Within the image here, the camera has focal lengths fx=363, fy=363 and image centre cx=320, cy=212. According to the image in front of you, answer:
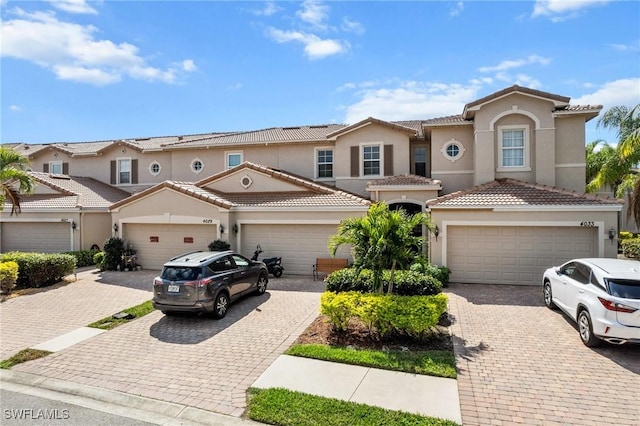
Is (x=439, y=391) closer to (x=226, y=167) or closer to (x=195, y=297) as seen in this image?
(x=195, y=297)

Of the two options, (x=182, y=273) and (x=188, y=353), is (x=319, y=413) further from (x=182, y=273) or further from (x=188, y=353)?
(x=182, y=273)

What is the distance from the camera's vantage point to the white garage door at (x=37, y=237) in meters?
19.5

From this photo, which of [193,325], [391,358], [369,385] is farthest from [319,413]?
[193,325]

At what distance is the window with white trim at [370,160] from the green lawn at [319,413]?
46.7ft

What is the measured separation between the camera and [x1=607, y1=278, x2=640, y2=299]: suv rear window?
712 cm

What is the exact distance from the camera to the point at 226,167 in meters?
21.5

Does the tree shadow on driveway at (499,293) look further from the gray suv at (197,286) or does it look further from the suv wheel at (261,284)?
the gray suv at (197,286)

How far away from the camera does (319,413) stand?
17.5 ft

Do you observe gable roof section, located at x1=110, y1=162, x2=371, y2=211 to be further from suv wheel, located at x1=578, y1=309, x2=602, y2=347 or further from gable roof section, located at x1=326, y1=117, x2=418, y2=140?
suv wheel, located at x1=578, y1=309, x2=602, y2=347

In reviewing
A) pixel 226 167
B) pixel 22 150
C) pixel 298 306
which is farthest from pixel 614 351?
pixel 22 150

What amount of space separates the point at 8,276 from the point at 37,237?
27.8 feet

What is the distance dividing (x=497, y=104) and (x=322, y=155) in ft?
29.2

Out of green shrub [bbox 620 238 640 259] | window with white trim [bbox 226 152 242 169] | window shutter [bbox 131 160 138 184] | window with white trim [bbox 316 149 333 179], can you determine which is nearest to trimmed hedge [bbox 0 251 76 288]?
window with white trim [bbox 226 152 242 169]

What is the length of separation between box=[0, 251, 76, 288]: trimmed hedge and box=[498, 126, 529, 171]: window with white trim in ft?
61.7
